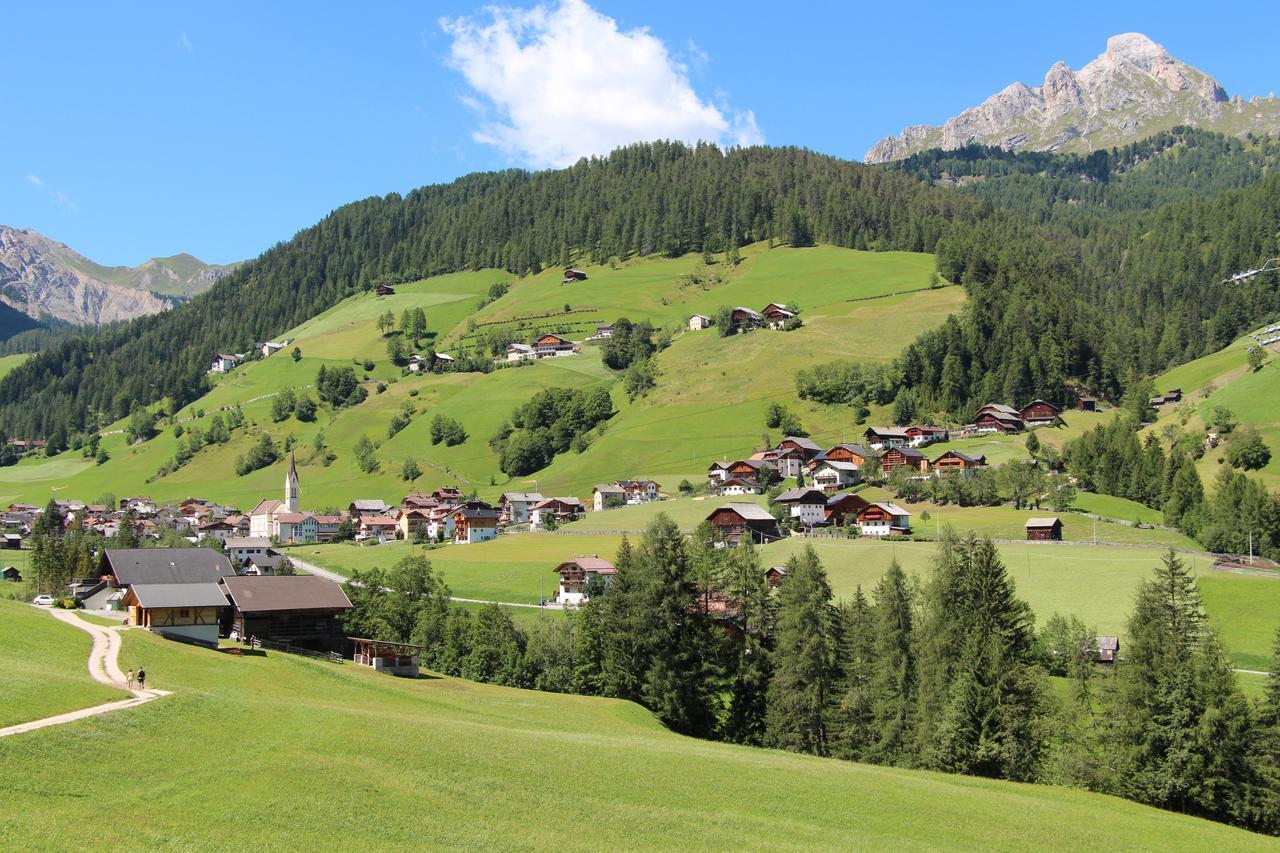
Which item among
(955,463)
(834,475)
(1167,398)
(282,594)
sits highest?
(1167,398)

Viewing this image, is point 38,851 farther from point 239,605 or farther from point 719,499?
point 719,499

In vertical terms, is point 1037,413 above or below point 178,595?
above

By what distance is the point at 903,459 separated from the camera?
143375mm

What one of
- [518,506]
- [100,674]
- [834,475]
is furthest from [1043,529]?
[100,674]

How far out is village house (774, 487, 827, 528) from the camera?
12425cm

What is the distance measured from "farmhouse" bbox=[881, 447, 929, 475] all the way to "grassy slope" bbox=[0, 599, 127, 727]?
113 meters

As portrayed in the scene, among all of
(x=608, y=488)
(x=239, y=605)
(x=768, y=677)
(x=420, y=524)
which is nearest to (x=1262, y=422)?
(x=608, y=488)

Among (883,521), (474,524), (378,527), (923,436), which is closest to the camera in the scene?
(883,521)

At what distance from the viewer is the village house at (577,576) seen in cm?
9931

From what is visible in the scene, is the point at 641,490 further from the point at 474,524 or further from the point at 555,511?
the point at 474,524

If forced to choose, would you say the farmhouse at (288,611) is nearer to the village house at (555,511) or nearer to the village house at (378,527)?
the village house at (555,511)

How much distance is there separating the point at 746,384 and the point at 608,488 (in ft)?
145

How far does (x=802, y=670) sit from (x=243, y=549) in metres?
97.6

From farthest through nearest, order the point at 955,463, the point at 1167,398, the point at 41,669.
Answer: the point at 1167,398 → the point at 955,463 → the point at 41,669
